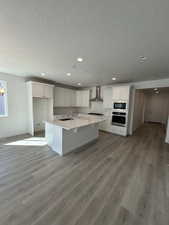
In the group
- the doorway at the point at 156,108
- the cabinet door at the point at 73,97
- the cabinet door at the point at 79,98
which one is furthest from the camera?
the doorway at the point at 156,108

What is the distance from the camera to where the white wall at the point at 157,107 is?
7785 millimetres

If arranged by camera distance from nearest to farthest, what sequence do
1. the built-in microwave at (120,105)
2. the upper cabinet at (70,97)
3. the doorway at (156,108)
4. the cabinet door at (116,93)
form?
1. the built-in microwave at (120,105)
2. the cabinet door at (116,93)
3. the upper cabinet at (70,97)
4. the doorway at (156,108)

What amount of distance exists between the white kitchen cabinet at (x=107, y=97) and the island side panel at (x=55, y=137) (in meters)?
3.30

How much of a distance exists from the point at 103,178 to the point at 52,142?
190 centimetres

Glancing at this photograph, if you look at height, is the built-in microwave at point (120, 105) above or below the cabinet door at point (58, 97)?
below

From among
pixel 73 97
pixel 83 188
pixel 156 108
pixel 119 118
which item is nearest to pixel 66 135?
pixel 83 188

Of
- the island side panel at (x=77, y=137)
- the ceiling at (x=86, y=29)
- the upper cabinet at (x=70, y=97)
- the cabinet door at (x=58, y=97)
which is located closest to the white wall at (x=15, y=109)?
the cabinet door at (x=58, y=97)

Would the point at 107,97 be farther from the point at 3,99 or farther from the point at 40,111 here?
the point at 3,99

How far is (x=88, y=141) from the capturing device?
3.87 m

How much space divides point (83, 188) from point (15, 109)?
4318 millimetres

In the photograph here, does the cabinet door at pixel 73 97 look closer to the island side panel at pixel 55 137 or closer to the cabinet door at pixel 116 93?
the cabinet door at pixel 116 93

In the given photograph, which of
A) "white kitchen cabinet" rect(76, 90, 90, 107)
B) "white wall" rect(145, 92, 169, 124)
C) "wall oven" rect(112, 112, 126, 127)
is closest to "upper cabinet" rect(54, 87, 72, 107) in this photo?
"white kitchen cabinet" rect(76, 90, 90, 107)

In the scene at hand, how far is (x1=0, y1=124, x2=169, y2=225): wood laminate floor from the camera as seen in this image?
1351mm

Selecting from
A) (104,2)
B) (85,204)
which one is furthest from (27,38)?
(85,204)
